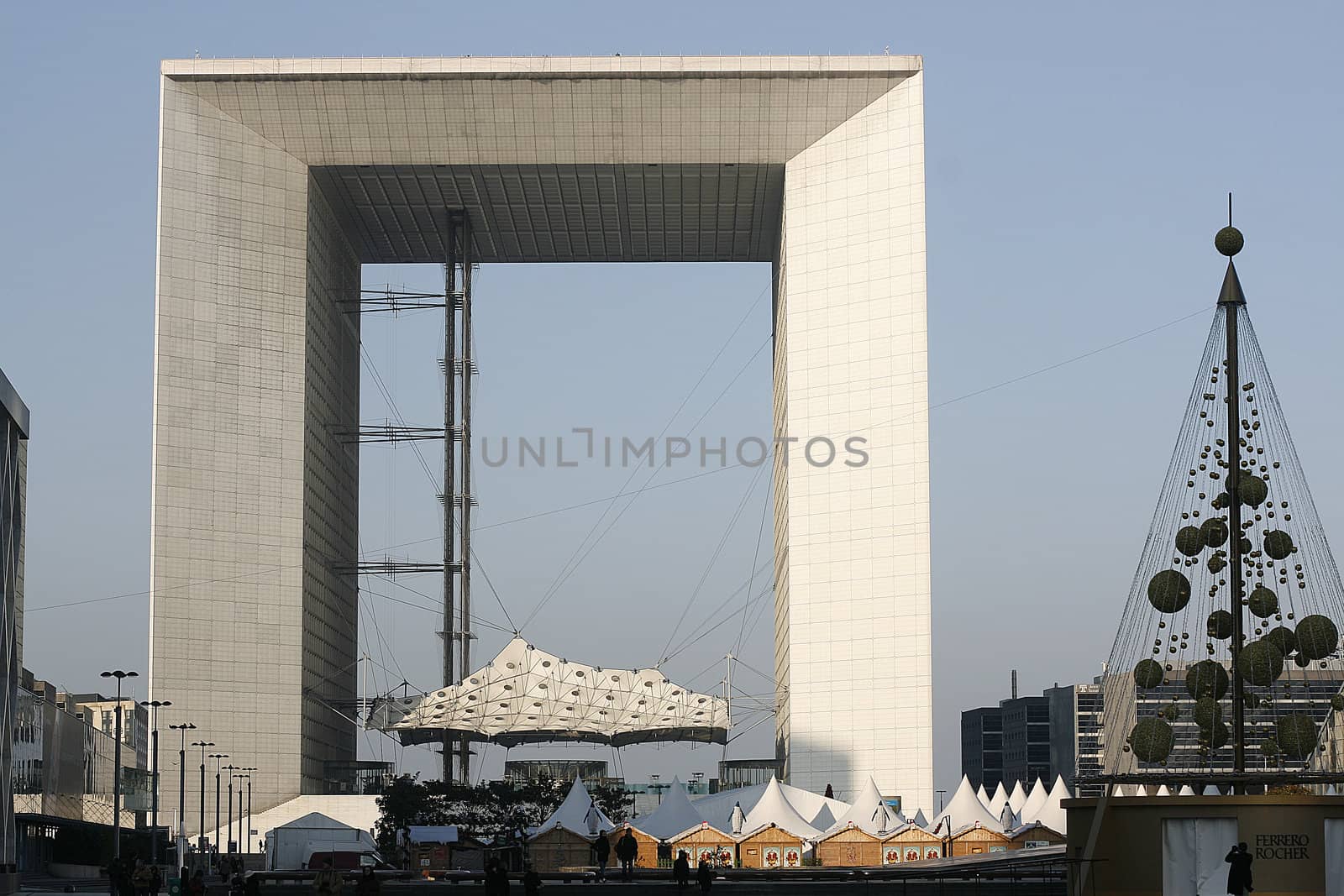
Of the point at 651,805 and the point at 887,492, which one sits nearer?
the point at 887,492

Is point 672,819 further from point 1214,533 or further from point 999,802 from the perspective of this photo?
point 1214,533

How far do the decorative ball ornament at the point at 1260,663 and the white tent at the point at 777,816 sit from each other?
3678cm

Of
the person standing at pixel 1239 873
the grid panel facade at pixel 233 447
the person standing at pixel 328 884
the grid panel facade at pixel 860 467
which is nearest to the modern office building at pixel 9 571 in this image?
the grid panel facade at pixel 233 447

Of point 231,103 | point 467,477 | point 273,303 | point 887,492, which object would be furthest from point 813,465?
point 231,103

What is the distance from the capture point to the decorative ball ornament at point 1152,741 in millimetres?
27016

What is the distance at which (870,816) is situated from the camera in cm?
6538

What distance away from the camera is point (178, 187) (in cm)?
8950

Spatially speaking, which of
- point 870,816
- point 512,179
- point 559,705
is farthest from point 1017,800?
point 512,179

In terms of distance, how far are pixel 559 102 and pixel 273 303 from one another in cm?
1703

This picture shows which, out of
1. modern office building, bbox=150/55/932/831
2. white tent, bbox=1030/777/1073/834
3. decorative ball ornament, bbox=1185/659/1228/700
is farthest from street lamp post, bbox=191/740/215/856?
decorative ball ornament, bbox=1185/659/1228/700

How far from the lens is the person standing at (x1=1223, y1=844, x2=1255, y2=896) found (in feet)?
82.2

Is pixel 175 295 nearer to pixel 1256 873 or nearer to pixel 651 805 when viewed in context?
pixel 651 805

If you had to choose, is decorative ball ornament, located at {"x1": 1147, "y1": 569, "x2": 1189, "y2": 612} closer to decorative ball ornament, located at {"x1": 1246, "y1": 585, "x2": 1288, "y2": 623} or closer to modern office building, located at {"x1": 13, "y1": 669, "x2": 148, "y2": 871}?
decorative ball ornament, located at {"x1": 1246, "y1": 585, "x2": 1288, "y2": 623}

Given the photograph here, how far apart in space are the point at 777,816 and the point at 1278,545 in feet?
126
